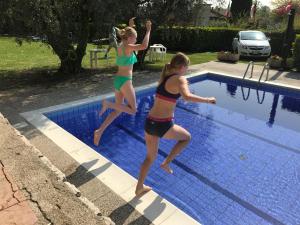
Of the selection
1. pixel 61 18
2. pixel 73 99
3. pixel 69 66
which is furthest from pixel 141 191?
pixel 69 66

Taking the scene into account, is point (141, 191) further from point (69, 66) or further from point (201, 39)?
point (201, 39)

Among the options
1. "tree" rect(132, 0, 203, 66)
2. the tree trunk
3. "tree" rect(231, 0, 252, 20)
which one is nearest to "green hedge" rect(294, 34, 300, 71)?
"tree" rect(132, 0, 203, 66)

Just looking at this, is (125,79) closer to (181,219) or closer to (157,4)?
(181,219)

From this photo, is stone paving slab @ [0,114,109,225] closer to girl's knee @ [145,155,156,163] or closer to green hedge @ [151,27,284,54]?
girl's knee @ [145,155,156,163]

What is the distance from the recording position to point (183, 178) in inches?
198

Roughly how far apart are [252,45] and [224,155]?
1255 cm

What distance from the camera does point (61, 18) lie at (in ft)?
30.2

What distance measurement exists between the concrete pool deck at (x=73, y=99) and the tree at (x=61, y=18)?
1471 mm

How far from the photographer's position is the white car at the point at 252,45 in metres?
16.8

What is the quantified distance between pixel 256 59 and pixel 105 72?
9.91 meters

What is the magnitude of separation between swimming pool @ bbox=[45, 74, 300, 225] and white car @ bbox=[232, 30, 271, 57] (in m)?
7.80

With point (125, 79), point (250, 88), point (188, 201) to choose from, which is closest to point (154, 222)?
point (188, 201)

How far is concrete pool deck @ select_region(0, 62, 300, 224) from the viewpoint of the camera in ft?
12.1

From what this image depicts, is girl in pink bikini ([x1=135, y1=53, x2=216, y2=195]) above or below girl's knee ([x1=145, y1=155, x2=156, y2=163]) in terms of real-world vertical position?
above
